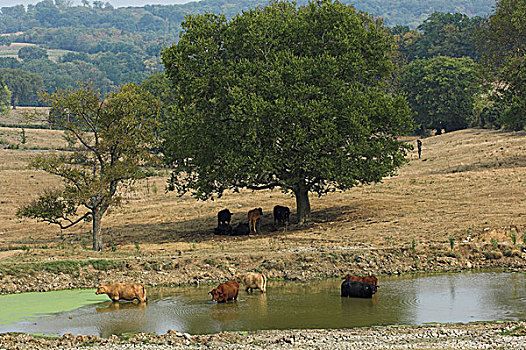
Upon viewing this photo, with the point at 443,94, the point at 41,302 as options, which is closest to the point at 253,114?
the point at 41,302

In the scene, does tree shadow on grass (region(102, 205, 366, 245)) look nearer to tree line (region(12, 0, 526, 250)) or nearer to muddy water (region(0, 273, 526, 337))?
tree line (region(12, 0, 526, 250))

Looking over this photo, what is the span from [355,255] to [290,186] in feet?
27.3

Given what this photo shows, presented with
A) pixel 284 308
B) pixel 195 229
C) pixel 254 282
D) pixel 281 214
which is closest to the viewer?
pixel 284 308

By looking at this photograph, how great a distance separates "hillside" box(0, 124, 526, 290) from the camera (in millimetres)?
22625

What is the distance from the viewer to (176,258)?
2323 centimetres

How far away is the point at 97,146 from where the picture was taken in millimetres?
28328

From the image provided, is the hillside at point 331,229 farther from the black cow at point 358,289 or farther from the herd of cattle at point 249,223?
the black cow at point 358,289

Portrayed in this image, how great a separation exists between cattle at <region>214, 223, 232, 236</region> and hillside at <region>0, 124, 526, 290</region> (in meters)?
0.42

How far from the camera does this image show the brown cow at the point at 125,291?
60.8 feet

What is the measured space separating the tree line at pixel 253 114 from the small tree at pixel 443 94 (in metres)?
54.5

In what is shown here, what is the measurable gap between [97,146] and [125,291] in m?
11.1

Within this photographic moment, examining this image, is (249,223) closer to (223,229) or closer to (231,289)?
(223,229)

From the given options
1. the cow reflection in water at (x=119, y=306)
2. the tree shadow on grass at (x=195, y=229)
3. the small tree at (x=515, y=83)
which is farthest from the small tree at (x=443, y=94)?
the cow reflection in water at (x=119, y=306)

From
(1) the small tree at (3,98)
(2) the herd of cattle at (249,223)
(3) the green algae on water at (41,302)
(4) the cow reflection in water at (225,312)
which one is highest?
(1) the small tree at (3,98)
